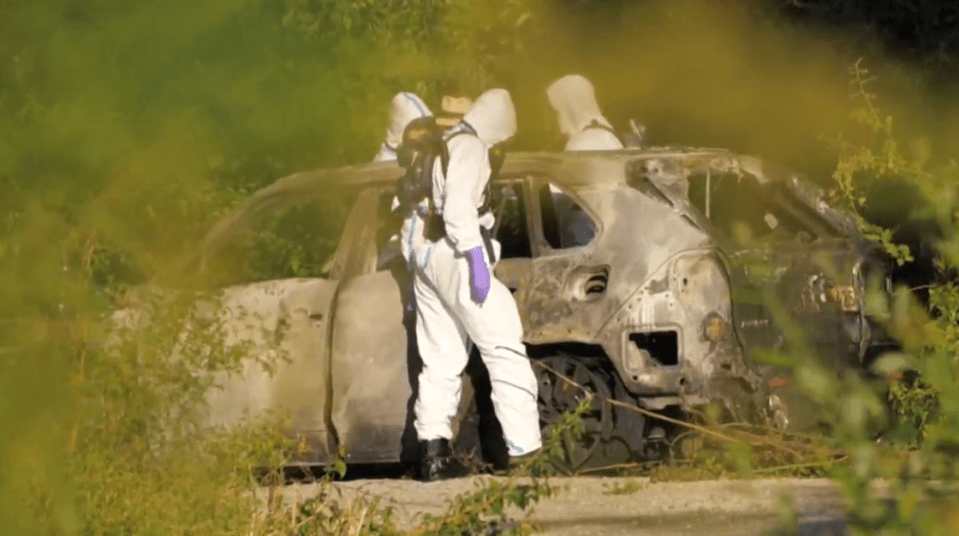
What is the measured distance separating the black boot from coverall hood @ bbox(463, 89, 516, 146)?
1.41 meters

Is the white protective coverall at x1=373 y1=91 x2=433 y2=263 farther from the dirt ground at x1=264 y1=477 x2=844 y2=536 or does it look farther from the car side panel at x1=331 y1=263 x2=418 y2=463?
the dirt ground at x1=264 y1=477 x2=844 y2=536

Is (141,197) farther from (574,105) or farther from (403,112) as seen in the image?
(574,105)

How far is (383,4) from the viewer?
10242 millimetres

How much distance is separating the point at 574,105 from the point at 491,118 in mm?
1372

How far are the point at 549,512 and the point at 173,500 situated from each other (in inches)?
93.0

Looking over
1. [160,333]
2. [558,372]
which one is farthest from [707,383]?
[160,333]

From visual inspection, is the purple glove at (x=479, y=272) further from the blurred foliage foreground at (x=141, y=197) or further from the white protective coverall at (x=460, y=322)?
the blurred foliage foreground at (x=141, y=197)

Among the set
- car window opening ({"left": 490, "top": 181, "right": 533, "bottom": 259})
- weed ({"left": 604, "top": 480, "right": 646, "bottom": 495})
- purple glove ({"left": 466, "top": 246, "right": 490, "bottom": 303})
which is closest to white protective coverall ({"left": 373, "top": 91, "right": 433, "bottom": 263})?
car window opening ({"left": 490, "top": 181, "right": 533, "bottom": 259})

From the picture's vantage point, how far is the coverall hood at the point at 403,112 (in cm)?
995

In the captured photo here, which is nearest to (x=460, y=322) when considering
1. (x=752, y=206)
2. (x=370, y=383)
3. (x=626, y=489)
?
(x=370, y=383)

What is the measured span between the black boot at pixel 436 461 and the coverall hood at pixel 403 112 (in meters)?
1.55

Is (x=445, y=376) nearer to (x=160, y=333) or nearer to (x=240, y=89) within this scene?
(x=160, y=333)

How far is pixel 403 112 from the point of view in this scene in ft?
32.9

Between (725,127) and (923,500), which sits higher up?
(725,127)
